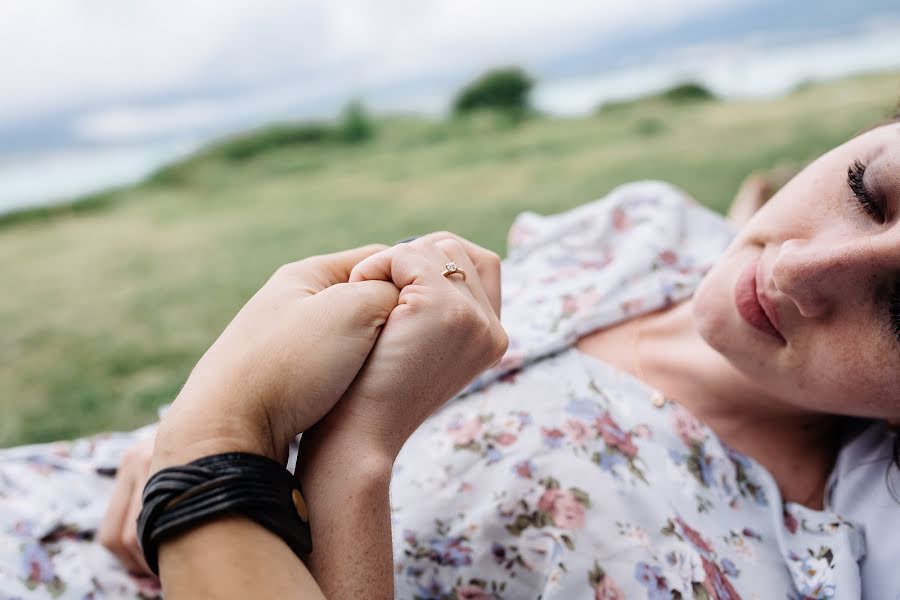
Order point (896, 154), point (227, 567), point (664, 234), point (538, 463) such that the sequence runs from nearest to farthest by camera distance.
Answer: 1. point (227, 567)
2. point (896, 154)
3. point (538, 463)
4. point (664, 234)

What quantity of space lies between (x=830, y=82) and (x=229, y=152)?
2.72 meters

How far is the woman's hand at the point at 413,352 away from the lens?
0.72 meters

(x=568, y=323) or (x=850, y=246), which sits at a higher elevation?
(x=850, y=246)

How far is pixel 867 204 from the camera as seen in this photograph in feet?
2.82

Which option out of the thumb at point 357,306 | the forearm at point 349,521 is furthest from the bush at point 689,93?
the forearm at point 349,521

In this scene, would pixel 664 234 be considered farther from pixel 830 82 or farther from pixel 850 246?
pixel 830 82

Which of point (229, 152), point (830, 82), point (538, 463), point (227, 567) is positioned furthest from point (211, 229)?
point (830, 82)

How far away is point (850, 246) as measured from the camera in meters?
0.82

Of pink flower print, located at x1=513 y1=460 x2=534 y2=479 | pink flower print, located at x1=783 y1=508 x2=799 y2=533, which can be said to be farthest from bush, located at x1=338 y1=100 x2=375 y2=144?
pink flower print, located at x1=783 y1=508 x2=799 y2=533

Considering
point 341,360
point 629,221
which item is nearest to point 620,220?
point 629,221

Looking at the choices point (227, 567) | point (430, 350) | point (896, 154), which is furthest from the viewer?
point (896, 154)

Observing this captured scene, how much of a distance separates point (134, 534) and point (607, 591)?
0.65m

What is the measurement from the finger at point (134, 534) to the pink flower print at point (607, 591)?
0.62 m

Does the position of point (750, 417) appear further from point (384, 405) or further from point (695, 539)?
point (384, 405)
